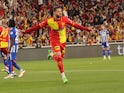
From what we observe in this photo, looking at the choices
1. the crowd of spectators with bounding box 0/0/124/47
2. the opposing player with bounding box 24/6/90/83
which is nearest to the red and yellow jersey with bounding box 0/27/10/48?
the opposing player with bounding box 24/6/90/83

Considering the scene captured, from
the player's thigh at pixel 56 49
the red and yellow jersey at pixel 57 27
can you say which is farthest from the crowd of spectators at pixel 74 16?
the player's thigh at pixel 56 49

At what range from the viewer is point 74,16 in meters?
38.0

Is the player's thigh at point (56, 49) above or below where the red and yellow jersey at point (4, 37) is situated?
below

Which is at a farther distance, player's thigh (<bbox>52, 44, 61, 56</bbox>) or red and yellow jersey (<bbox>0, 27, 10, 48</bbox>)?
red and yellow jersey (<bbox>0, 27, 10, 48</bbox>)

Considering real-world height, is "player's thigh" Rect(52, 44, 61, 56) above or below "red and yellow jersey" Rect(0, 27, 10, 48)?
below

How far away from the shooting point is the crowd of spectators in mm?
34938

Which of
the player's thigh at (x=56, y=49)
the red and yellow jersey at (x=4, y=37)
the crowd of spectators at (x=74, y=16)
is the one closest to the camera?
the player's thigh at (x=56, y=49)

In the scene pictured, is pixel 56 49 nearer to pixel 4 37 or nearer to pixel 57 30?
pixel 57 30

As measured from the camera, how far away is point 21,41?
33.5 m

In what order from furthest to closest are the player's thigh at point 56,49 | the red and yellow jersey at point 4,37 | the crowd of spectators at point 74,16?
1. the crowd of spectators at point 74,16
2. the red and yellow jersey at point 4,37
3. the player's thigh at point 56,49

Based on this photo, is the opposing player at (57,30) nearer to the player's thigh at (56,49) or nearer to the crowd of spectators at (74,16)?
the player's thigh at (56,49)

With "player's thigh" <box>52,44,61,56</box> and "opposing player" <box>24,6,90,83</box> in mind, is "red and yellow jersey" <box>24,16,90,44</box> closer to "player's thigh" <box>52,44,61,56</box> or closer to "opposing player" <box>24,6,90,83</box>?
"opposing player" <box>24,6,90,83</box>

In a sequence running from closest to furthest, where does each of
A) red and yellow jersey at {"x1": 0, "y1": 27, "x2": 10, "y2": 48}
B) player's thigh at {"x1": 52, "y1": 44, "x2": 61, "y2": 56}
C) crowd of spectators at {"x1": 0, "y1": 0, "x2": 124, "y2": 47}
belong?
A: player's thigh at {"x1": 52, "y1": 44, "x2": 61, "y2": 56}
red and yellow jersey at {"x1": 0, "y1": 27, "x2": 10, "y2": 48}
crowd of spectators at {"x1": 0, "y1": 0, "x2": 124, "y2": 47}

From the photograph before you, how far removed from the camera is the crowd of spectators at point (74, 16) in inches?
1375
